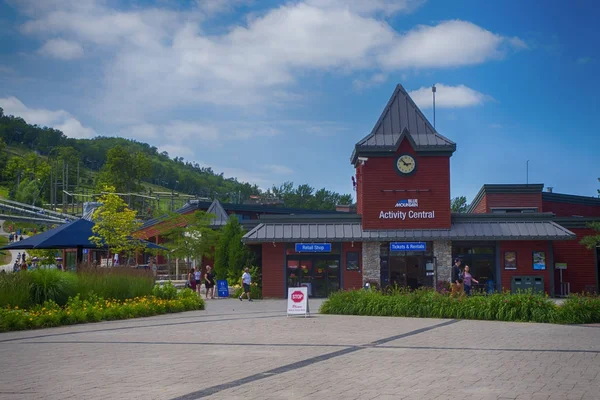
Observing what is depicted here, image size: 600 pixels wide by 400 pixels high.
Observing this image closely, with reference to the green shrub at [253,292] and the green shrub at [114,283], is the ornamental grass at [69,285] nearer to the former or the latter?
the green shrub at [114,283]

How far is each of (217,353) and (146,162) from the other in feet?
331

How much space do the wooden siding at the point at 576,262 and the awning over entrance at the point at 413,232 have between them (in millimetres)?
1902

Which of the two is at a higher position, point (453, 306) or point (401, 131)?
point (401, 131)

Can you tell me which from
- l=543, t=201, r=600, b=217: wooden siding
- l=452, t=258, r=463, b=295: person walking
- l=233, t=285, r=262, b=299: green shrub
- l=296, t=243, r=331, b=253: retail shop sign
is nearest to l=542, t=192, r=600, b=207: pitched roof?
l=543, t=201, r=600, b=217: wooden siding

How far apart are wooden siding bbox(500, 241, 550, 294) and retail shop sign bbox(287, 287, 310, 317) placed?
17.3 metres

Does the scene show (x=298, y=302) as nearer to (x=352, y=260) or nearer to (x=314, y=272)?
(x=314, y=272)

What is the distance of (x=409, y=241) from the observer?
34.8 meters

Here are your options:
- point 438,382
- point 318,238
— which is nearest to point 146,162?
point 318,238

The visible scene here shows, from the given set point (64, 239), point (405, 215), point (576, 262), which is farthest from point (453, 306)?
point (576, 262)

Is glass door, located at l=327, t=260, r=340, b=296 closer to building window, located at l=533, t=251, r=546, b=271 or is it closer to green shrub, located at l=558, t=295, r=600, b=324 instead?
building window, located at l=533, t=251, r=546, b=271

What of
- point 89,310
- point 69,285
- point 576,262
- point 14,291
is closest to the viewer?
point 14,291

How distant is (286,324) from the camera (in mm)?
18406

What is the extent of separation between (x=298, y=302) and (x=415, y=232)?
1566 centimetres

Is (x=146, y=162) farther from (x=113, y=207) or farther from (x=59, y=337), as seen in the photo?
(x=59, y=337)
